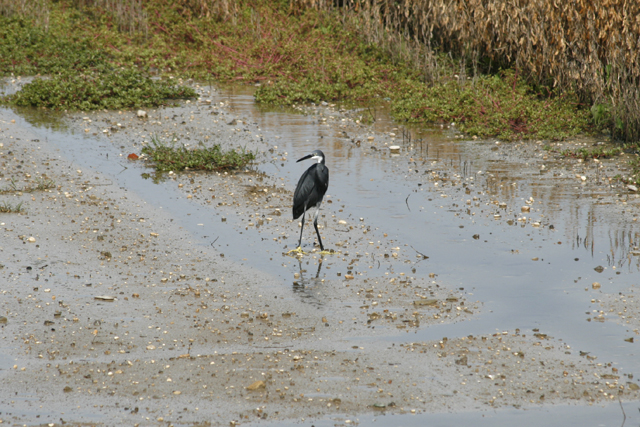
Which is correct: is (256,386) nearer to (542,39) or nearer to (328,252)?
(328,252)

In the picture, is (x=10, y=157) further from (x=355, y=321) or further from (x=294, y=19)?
(x=294, y=19)

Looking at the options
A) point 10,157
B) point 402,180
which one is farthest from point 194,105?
point 402,180

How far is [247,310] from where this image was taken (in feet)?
21.6

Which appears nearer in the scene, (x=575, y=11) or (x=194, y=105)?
(x=575, y=11)

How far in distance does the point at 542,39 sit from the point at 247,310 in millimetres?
9761

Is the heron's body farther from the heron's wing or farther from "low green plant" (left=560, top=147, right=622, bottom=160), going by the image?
"low green plant" (left=560, top=147, right=622, bottom=160)

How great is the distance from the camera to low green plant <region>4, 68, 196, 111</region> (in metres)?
13.9

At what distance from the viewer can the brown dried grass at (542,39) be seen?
1268 centimetres

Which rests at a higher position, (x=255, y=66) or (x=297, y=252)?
(x=255, y=66)

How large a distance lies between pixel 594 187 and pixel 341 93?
6607mm

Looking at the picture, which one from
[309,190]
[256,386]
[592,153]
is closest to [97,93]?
[309,190]

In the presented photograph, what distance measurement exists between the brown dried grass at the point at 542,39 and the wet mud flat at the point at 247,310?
2.66 meters

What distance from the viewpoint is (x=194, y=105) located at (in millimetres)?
14609

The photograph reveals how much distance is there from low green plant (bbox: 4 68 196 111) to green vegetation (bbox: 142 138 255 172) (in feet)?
10.6
